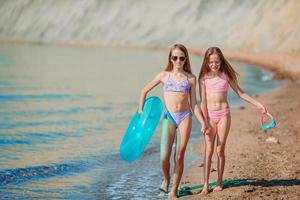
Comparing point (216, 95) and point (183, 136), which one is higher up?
point (216, 95)

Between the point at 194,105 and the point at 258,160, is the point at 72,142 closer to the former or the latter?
the point at 258,160

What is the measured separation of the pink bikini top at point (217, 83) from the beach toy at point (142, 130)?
63 centimetres

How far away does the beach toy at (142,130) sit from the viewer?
7902 millimetres

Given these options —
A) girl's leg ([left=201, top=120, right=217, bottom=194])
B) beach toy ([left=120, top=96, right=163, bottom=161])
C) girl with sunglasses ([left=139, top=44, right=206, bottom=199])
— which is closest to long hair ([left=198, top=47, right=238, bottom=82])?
girl with sunglasses ([left=139, top=44, right=206, bottom=199])

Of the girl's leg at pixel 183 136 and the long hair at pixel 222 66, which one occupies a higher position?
the long hair at pixel 222 66

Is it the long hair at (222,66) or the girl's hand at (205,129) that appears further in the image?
the long hair at (222,66)

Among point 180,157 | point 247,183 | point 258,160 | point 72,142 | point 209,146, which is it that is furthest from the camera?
point 72,142

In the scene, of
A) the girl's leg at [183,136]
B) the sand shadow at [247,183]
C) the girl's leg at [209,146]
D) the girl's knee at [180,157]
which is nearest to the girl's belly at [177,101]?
the girl's leg at [183,136]

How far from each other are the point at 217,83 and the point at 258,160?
8.50 ft

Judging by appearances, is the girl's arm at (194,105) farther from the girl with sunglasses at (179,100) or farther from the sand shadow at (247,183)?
the sand shadow at (247,183)

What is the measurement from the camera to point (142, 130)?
792cm

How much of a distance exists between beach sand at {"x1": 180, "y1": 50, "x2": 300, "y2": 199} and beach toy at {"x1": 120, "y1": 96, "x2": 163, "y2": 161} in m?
0.91

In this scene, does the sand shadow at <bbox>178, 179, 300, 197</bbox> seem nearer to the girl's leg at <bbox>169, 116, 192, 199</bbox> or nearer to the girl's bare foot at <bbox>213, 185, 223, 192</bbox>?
the girl's bare foot at <bbox>213, 185, 223, 192</bbox>

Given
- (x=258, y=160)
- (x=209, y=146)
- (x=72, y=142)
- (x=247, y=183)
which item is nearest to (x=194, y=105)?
(x=209, y=146)
